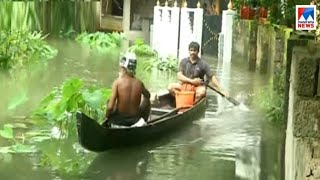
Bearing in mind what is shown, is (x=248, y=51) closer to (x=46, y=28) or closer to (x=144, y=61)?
(x=144, y=61)

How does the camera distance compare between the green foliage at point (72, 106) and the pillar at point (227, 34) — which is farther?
the pillar at point (227, 34)

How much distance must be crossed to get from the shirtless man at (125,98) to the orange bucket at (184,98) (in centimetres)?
267

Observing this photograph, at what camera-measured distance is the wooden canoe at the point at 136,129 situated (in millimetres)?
8883

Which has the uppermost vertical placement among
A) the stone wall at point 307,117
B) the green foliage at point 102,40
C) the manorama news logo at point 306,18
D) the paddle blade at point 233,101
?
the manorama news logo at point 306,18

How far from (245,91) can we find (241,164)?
706 cm

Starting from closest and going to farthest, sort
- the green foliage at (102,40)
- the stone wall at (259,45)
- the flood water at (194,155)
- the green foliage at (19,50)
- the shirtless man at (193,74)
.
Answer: the flood water at (194,155) < the shirtless man at (193,74) < the stone wall at (259,45) < the green foliage at (19,50) < the green foliage at (102,40)

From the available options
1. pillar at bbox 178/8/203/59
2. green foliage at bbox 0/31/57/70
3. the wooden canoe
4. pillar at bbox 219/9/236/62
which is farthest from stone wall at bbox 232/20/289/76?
green foliage at bbox 0/31/57/70

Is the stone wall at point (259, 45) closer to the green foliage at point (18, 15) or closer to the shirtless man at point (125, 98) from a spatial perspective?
the shirtless man at point (125, 98)

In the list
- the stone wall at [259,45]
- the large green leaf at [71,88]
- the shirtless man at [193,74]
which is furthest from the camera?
the stone wall at [259,45]

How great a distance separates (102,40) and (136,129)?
65.2 feet

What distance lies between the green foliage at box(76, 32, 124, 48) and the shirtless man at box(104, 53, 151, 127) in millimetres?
18681

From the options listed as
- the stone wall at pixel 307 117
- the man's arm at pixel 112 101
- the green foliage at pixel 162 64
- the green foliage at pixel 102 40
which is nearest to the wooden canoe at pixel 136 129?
the man's arm at pixel 112 101

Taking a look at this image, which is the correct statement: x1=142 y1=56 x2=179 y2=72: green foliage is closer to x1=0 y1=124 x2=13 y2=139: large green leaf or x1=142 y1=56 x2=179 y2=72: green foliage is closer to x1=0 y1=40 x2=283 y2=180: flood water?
x1=0 y1=40 x2=283 y2=180: flood water

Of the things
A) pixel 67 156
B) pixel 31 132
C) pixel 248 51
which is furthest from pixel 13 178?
pixel 248 51
